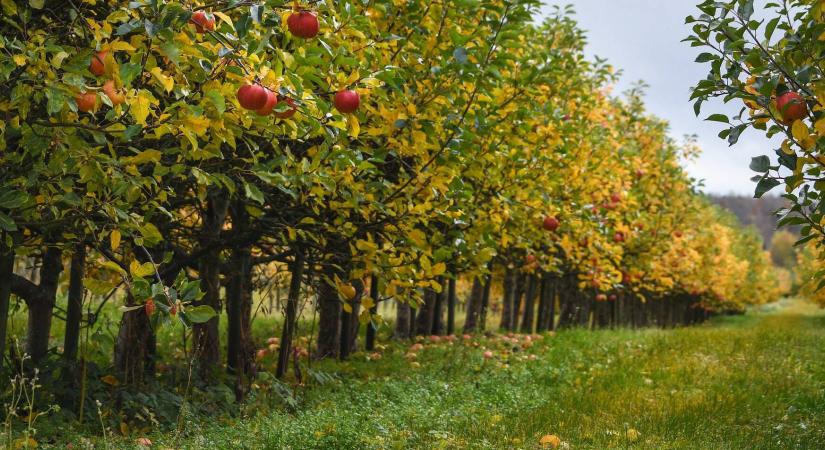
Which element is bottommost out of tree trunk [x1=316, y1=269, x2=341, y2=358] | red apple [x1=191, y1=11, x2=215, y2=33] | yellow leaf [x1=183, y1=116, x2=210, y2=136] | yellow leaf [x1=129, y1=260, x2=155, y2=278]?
tree trunk [x1=316, y1=269, x2=341, y2=358]

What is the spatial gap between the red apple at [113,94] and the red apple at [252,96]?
57 centimetres

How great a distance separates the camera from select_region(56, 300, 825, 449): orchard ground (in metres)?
5.79

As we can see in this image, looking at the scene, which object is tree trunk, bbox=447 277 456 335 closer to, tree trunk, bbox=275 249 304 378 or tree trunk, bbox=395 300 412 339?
tree trunk, bbox=395 300 412 339

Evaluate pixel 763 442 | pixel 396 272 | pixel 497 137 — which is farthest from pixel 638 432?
pixel 497 137

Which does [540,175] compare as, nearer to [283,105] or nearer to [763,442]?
[763,442]

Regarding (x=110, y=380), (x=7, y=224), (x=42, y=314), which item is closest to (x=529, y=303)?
(x=110, y=380)

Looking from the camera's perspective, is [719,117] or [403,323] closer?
[719,117]

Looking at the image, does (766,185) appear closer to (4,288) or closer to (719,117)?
(719,117)

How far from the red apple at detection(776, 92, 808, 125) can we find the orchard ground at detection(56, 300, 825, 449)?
2805mm

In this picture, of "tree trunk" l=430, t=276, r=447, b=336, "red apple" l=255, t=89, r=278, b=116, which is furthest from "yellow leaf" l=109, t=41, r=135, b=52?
"tree trunk" l=430, t=276, r=447, b=336

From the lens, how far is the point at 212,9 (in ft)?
14.7

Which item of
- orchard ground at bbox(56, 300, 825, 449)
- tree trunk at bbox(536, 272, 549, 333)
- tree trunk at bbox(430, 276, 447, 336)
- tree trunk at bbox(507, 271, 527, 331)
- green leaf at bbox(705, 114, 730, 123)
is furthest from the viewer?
tree trunk at bbox(536, 272, 549, 333)

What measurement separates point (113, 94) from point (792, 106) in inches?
144

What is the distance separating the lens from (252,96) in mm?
3668
